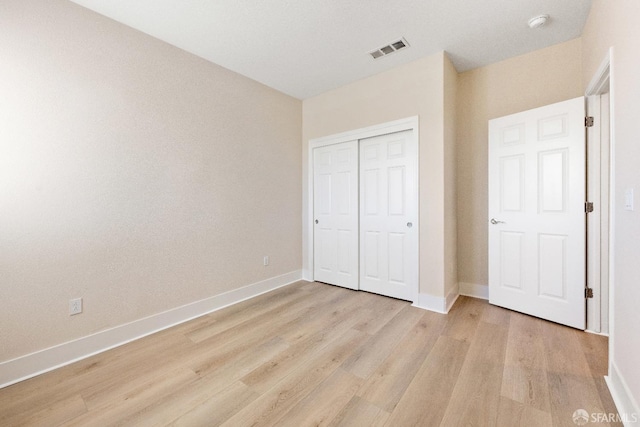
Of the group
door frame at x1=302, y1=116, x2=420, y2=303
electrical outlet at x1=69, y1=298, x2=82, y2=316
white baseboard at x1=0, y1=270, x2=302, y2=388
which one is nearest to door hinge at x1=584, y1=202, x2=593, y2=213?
door frame at x1=302, y1=116, x2=420, y2=303

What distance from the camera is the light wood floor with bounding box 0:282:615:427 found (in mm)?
1419

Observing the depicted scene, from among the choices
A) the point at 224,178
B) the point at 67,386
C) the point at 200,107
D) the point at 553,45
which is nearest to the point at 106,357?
the point at 67,386

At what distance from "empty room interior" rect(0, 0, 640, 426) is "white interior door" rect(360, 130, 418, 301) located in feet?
0.09

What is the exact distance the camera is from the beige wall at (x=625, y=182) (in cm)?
129

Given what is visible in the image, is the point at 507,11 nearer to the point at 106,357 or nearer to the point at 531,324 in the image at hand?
the point at 531,324

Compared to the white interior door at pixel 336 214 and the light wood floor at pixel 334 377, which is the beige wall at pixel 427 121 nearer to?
the light wood floor at pixel 334 377

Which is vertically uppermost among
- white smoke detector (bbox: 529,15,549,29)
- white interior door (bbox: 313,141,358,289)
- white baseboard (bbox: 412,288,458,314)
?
white smoke detector (bbox: 529,15,549,29)

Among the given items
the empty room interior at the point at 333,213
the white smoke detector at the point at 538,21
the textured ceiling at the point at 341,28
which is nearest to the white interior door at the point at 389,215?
the empty room interior at the point at 333,213

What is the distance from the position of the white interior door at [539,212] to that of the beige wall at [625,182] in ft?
2.78

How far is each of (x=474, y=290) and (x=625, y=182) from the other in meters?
2.07

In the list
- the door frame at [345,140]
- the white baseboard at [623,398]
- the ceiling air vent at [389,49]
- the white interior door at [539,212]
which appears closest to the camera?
the white baseboard at [623,398]

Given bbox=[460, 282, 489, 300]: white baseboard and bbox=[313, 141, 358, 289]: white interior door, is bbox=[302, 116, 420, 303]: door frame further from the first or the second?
bbox=[460, 282, 489, 300]: white baseboard

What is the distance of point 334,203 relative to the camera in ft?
12.2

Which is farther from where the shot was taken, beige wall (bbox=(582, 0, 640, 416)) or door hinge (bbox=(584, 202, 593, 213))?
door hinge (bbox=(584, 202, 593, 213))
